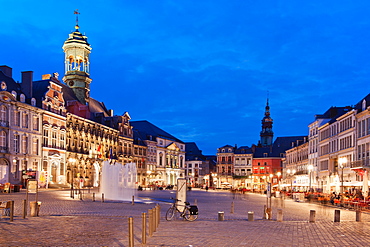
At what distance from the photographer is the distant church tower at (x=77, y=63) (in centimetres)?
8444

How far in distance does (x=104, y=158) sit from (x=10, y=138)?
32.2 meters

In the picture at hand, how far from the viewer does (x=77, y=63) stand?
8569 cm

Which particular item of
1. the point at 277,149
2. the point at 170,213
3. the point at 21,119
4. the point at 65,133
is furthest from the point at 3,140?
the point at 277,149

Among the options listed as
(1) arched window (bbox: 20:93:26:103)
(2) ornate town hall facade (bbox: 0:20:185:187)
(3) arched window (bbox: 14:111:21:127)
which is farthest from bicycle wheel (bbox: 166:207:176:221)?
(1) arched window (bbox: 20:93:26:103)

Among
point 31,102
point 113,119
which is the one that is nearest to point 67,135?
point 31,102

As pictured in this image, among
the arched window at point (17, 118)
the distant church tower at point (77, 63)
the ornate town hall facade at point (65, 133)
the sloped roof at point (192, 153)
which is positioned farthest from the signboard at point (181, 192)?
the sloped roof at point (192, 153)

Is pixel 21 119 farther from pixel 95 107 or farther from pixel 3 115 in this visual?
pixel 95 107

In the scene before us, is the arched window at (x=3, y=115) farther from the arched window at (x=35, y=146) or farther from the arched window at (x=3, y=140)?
the arched window at (x=35, y=146)

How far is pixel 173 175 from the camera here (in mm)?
128375

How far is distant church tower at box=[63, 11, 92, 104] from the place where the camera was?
84.4 metres

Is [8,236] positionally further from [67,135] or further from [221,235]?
[67,135]

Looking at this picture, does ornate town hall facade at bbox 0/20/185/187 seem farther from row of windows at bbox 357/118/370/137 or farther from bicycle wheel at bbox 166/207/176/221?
row of windows at bbox 357/118/370/137

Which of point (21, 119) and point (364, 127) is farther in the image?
point (21, 119)

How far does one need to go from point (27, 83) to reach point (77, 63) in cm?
2381
